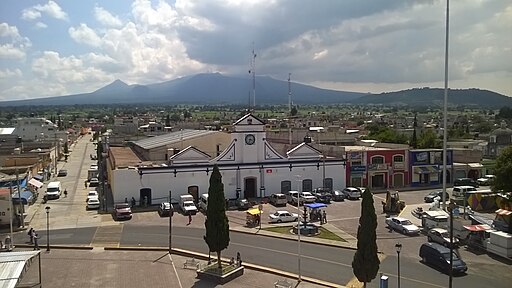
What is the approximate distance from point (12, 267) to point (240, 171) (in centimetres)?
2988

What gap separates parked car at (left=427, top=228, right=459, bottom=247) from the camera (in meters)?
30.5

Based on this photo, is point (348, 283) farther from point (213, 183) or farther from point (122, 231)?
point (122, 231)

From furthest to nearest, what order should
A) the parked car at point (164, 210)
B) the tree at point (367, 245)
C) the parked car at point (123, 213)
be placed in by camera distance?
the parked car at point (164, 210) → the parked car at point (123, 213) → the tree at point (367, 245)

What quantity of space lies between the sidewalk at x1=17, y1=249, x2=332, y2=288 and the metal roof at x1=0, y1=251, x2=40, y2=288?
408 cm

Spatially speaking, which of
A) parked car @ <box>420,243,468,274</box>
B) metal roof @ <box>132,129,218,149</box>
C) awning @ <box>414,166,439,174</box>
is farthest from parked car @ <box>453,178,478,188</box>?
parked car @ <box>420,243,468,274</box>

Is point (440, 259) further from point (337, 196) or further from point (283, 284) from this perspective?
point (337, 196)

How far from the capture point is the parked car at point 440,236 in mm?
30453

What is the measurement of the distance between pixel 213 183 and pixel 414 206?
24.6 meters

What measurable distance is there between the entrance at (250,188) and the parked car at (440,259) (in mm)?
22153

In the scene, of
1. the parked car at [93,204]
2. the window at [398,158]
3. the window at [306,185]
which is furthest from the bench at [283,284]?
the window at [398,158]

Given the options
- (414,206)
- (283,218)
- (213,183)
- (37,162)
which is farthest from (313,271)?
(37,162)

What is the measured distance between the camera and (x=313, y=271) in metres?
25.8

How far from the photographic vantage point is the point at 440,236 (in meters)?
30.9

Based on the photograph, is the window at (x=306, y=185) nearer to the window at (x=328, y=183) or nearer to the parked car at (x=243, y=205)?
the window at (x=328, y=183)
